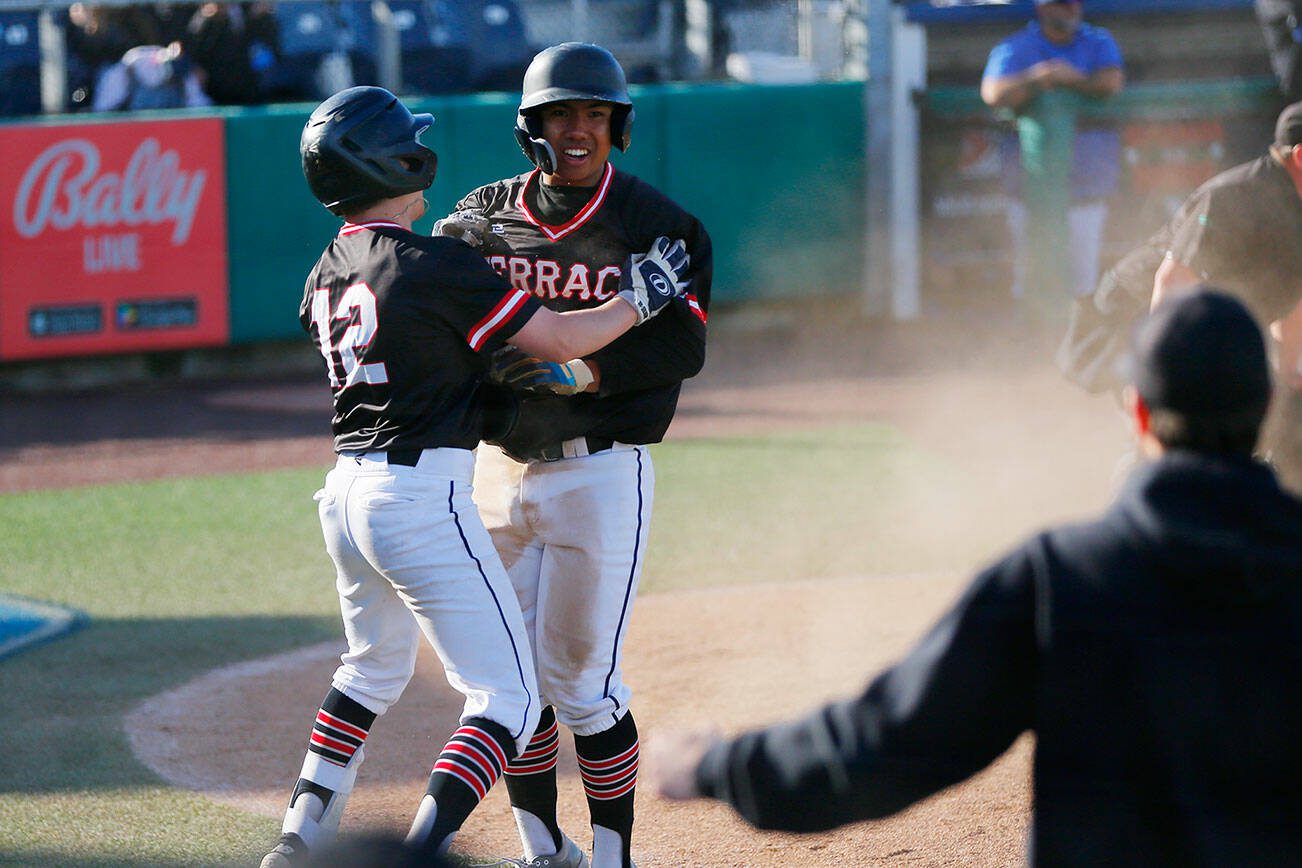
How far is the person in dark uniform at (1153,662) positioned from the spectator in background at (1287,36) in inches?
360

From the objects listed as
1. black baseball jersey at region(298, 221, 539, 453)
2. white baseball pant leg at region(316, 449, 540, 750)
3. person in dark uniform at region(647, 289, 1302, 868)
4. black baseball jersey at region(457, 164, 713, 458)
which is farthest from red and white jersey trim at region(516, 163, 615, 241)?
person in dark uniform at region(647, 289, 1302, 868)

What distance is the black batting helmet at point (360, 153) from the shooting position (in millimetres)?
3170

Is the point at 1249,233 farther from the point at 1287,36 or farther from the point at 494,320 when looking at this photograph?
the point at 1287,36

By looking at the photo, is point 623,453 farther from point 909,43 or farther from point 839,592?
point 909,43

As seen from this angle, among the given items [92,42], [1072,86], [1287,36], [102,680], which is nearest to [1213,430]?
[102,680]

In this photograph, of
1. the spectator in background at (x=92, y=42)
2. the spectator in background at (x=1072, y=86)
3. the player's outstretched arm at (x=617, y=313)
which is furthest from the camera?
the spectator in background at (x=92, y=42)

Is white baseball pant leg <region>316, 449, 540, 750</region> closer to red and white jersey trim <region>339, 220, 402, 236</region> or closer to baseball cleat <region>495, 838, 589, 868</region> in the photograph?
red and white jersey trim <region>339, 220, 402, 236</region>

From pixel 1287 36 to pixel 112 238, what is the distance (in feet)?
25.6

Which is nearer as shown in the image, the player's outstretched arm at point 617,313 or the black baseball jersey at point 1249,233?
the player's outstretched arm at point 617,313

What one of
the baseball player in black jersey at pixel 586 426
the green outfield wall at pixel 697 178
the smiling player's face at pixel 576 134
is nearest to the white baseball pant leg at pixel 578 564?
the baseball player in black jersey at pixel 586 426

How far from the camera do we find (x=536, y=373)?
3.36 metres

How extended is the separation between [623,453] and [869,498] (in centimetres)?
413

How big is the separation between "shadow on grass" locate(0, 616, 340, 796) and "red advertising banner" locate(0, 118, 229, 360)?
5.22 metres

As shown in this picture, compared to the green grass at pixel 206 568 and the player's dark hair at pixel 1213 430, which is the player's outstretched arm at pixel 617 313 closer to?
the green grass at pixel 206 568
